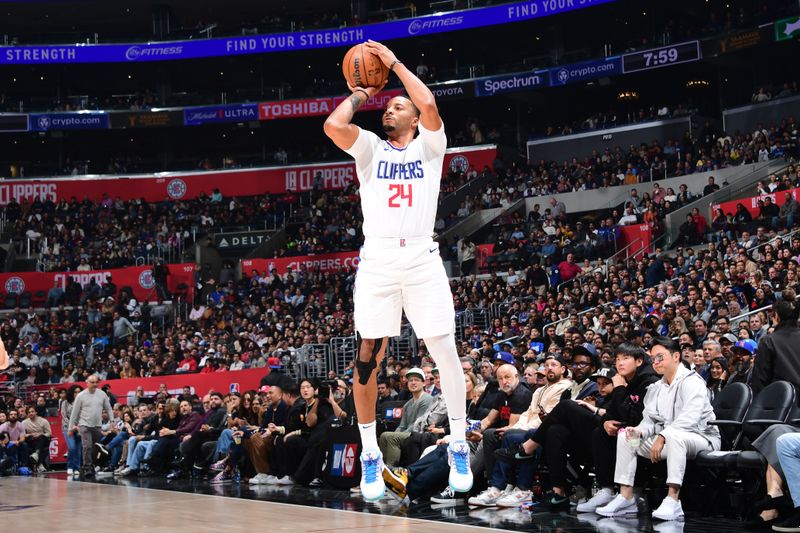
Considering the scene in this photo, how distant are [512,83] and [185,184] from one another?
12.8 meters

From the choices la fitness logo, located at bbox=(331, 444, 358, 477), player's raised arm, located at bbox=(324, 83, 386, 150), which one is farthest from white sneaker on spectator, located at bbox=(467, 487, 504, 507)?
player's raised arm, located at bbox=(324, 83, 386, 150)

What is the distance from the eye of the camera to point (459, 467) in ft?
19.6

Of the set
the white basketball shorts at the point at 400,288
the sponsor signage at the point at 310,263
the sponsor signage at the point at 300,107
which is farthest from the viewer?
the sponsor signage at the point at 300,107

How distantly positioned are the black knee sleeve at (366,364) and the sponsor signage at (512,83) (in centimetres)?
2760

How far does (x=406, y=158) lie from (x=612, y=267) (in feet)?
52.3

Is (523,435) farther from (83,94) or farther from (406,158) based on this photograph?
(83,94)

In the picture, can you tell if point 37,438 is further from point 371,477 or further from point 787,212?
point 787,212

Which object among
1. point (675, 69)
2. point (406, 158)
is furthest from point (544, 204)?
point (406, 158)

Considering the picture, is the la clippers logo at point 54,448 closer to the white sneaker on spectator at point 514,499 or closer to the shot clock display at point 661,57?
the white sneaker on spectator at point 514,499

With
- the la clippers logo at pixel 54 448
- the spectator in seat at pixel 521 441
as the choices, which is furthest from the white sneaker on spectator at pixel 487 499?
the la clippers logo at pixel 54 448

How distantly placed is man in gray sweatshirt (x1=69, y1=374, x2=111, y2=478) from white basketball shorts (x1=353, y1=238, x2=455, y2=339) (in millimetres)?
12041

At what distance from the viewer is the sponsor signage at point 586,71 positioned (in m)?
31.0

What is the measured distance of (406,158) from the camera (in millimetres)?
5824

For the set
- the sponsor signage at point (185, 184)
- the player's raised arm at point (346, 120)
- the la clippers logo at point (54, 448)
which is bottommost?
the la clippers logo at point (54, 448)
